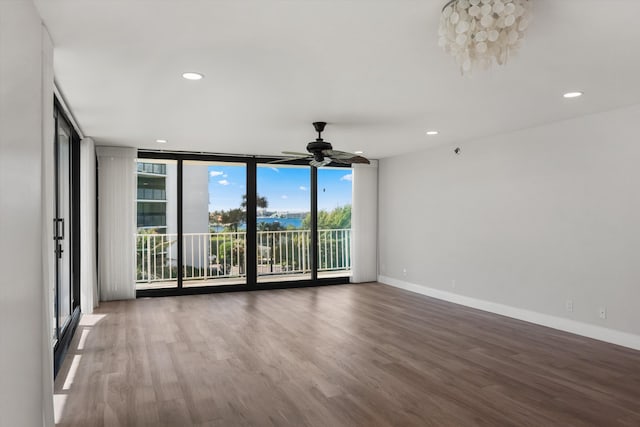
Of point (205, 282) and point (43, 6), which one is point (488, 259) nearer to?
point (205, 282)

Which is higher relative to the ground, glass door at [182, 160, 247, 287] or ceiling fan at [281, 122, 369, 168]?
ceiling fan at [281, 122, 369, 168]

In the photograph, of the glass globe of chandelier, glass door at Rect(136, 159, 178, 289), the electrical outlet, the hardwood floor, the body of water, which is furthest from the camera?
the body of water

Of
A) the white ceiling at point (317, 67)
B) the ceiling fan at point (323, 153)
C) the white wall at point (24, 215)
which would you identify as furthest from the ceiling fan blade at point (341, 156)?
the white wall at point (24, 215)

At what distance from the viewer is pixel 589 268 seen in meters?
4.61

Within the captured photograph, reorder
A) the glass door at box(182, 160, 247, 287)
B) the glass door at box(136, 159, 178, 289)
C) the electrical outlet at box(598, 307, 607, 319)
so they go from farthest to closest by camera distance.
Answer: the glass door at box(182, 160, 247, 287) < the glass door at box(136, 159, 178, 289) < the electrical outlet at box(598, 307, 607, 319)

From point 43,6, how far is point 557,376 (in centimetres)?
441

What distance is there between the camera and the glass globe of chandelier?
6.81 ft

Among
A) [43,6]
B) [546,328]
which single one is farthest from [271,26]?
[546,328]

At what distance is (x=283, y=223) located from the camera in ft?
27.1

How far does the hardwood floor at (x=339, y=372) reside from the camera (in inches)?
111

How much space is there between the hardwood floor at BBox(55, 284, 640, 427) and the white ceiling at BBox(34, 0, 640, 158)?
245 centimetres

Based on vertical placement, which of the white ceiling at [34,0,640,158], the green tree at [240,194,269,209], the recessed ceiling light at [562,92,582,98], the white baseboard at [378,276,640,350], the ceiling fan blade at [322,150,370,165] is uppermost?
the white ceiling at [34,0,640,158]

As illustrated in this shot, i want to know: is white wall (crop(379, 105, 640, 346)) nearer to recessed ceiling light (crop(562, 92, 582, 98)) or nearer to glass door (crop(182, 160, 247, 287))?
recessed ceiling light (crop(562, 92, 582, 98))

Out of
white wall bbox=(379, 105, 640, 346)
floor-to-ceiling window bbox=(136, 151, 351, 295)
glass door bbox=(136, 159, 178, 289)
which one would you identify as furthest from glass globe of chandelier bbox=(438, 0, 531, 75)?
glass door bbox=(136, 159, 178, 289)
